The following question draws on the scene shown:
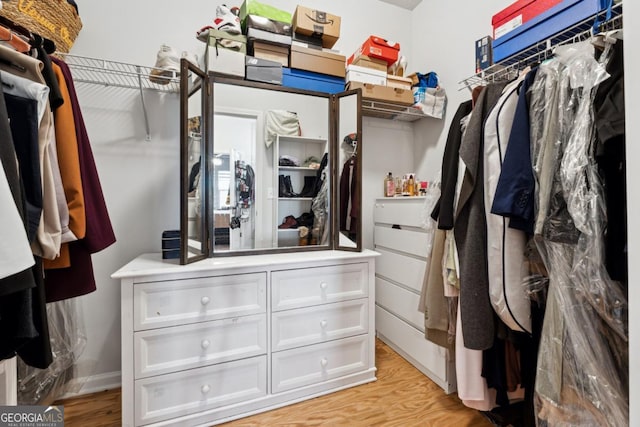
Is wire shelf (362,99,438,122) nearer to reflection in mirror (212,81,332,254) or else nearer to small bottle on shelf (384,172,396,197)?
reflection in mirror (212,81,332,254)

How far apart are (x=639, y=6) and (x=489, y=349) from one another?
3.65 feet

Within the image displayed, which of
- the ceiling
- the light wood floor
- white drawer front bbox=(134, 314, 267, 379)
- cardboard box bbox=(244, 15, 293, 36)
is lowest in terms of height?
the light wood floor

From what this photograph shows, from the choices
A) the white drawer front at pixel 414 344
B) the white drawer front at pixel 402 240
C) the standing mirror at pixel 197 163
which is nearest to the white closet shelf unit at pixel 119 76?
the standing mirror at pixel 197 163

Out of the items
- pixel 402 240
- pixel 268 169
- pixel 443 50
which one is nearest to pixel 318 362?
pixel 402 240

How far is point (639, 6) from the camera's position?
1.38 feet

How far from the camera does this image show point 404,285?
1.89 metres

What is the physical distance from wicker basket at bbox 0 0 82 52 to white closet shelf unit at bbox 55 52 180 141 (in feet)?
0.55

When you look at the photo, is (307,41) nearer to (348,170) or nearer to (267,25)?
(267,25)


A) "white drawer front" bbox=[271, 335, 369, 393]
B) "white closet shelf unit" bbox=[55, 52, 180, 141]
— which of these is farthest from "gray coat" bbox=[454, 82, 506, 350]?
"white closet shelf unit" bbox=[55, 52, 180, 141]

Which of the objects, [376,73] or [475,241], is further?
[376,73]

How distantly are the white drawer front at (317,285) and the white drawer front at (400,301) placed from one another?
349 mm

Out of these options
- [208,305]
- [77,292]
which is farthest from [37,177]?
[208,305]

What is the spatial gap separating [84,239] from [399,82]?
198cm

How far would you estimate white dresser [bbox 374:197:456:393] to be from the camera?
168 centimetres
